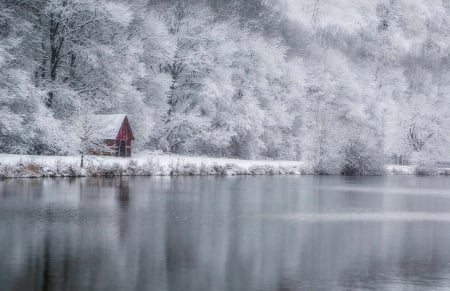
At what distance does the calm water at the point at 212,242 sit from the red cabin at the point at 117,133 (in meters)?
15.5

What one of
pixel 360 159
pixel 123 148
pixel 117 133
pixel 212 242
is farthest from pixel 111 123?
pixel 212 242

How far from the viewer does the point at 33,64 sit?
1630 inches

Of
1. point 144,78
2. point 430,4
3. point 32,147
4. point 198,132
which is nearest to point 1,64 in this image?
point 32,147

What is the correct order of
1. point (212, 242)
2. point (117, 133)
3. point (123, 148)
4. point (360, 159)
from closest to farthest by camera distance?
1. point (212, 242)
2. point (117, 133)
3. point (123, 148)
4. point (360, 159)

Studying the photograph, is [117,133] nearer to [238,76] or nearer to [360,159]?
[238,76]

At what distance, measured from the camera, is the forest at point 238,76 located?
4153 centimetres

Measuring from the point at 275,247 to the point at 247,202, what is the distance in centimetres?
1059

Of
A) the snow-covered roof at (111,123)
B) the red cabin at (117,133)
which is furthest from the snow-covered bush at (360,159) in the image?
the snow-covered roof at (111,123)

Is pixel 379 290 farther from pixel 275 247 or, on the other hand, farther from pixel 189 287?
pixel 275 247

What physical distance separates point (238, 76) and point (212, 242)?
4170cm

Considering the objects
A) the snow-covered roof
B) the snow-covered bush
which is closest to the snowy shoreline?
the snow-covered roof

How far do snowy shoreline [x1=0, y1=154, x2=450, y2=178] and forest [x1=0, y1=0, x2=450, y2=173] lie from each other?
5.88 feet

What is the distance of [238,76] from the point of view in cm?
5616

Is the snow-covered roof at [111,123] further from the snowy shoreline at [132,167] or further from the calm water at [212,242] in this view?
the calm water at [212,242]
